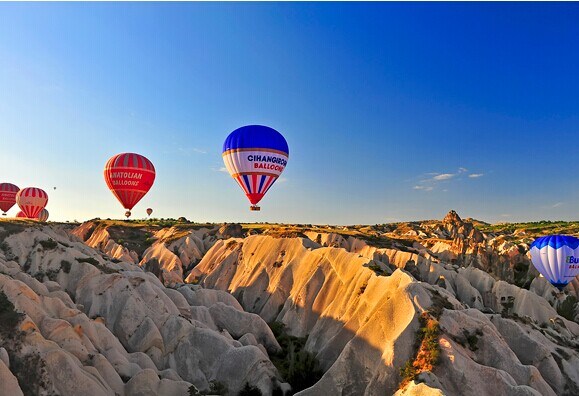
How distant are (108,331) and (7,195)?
80.7 m

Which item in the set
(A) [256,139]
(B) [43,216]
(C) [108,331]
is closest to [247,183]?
(A) [256,139]

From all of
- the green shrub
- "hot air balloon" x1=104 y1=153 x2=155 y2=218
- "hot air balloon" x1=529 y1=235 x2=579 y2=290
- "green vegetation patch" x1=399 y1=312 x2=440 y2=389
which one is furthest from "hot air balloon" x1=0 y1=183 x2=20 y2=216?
"hot air balloon" x1=529 y1=235 x2=579 y2=290

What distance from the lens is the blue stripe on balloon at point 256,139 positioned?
5134 centimetres

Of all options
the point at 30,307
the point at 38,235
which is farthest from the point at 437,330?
the point at 38,235

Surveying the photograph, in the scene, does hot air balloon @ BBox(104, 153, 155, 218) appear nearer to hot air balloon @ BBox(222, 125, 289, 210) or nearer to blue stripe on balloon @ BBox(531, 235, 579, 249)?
hot air balloon @ BBox(222, 125, 289, 210)

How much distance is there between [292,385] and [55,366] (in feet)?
57.0

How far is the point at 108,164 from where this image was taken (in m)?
60.7

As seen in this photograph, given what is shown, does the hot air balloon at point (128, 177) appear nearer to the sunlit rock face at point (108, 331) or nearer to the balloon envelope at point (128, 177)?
the balloon envelope at point (128, 177)

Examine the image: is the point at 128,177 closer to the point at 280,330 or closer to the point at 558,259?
the point at 280,330

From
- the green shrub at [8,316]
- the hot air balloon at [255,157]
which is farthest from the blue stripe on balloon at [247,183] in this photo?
the green shrub at [8,316]

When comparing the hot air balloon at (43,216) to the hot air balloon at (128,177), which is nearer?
the hot air balloon at (128,177)

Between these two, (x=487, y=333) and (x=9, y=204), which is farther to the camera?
(x=9, y=204)

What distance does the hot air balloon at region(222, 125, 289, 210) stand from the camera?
51.4m

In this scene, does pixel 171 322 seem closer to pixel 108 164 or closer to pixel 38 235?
pixel 38 235
